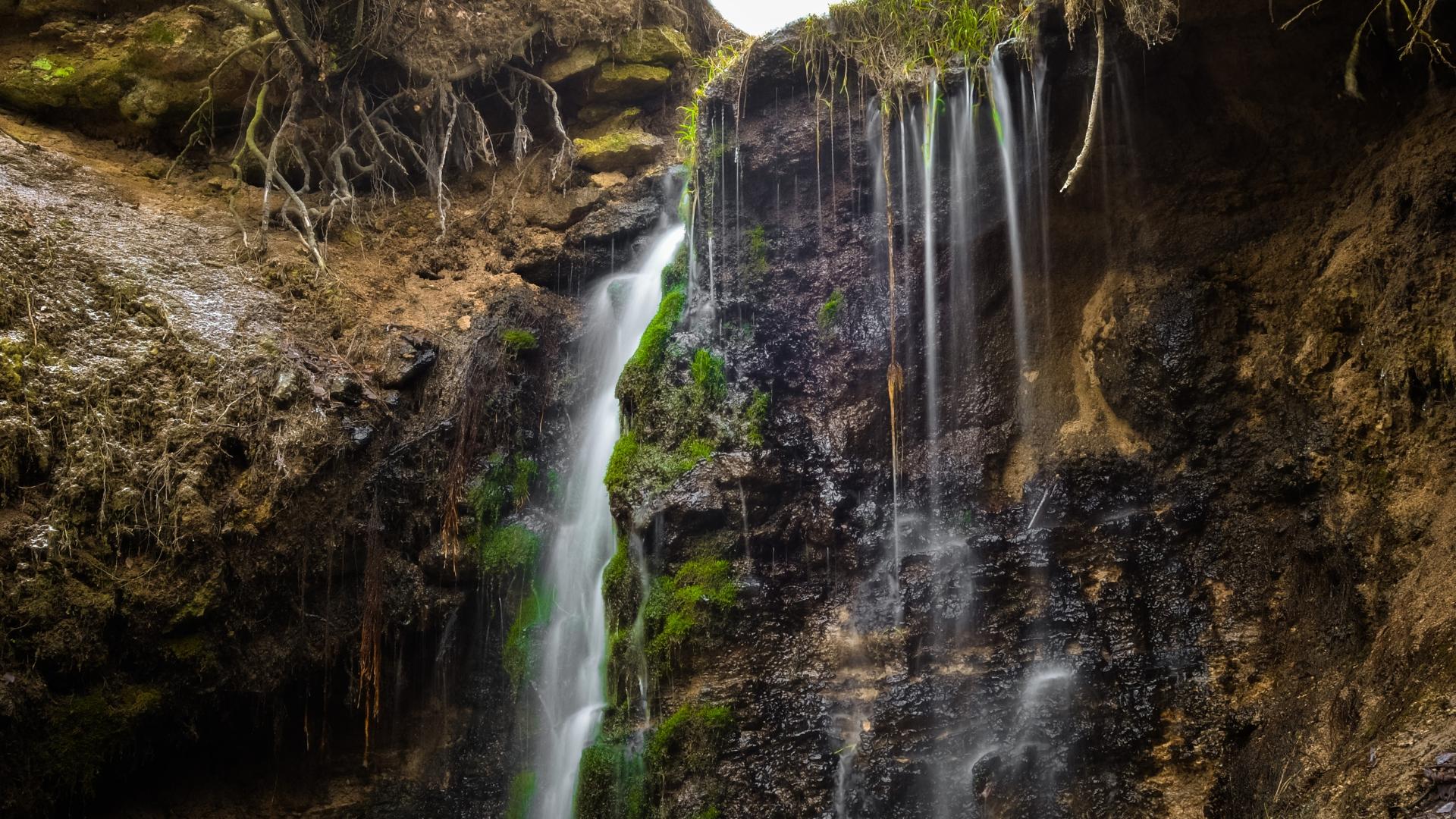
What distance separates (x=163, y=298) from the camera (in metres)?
6.93

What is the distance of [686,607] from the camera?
242 inches

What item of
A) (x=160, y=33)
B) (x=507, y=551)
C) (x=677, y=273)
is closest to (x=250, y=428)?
(x=507, y=551)

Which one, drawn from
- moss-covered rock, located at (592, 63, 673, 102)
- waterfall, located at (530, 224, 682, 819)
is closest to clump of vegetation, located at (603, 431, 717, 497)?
waterfall, located at (530, 224, 682, 819)

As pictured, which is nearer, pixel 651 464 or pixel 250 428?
pixel 250 428

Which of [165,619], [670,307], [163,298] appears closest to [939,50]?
[670,307]

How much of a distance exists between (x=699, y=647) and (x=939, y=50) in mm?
4715

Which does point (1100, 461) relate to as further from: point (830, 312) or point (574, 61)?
point (574, 61)

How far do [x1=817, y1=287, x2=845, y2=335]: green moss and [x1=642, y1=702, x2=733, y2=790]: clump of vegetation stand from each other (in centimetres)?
304

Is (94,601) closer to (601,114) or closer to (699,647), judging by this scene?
(699,647)

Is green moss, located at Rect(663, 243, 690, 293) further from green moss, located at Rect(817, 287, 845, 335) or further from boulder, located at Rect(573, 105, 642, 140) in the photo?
boulder, located at Rect(573, 105, 642, 140)

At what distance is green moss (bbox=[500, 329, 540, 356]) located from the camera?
8.25m

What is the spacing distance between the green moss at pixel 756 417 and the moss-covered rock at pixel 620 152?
13.1 ft

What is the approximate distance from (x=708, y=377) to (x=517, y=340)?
2.30 m

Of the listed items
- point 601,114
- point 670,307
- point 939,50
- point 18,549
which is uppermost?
point 601,114
